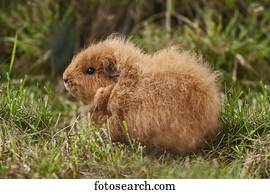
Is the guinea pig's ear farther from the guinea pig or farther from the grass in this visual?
the grass

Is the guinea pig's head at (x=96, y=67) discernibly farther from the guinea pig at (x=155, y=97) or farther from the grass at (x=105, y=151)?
the grass at (x=105, y=151)

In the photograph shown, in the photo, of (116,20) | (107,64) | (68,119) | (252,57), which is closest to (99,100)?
(107,64)

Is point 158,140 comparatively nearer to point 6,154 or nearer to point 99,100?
point 99,100
